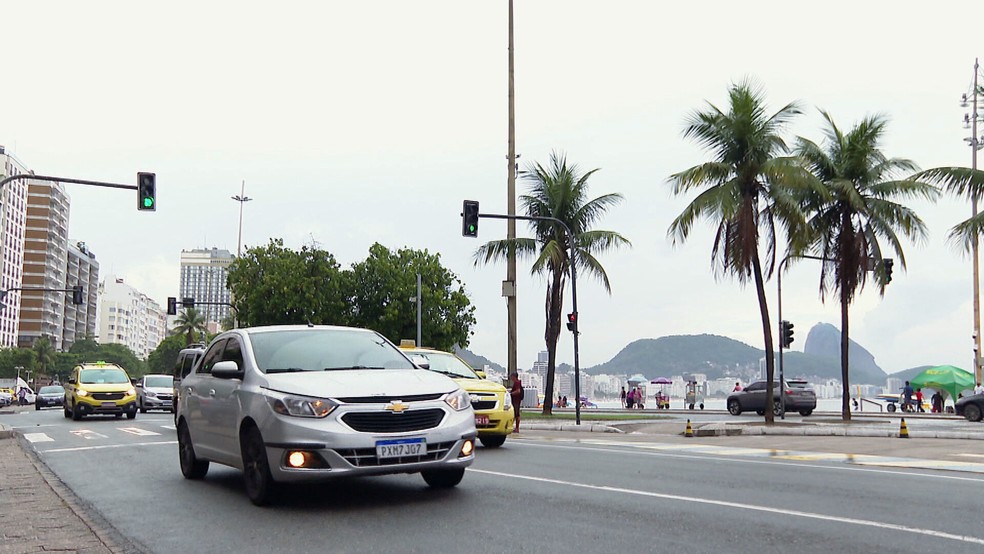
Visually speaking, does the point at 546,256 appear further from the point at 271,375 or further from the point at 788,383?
the point at 271,375

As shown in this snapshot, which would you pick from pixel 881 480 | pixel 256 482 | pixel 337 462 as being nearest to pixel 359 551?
pixel 337 462

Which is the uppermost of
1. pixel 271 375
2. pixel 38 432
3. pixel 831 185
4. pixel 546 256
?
pixel 831 185

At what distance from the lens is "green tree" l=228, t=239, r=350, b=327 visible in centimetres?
5553

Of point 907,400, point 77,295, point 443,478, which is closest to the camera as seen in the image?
point 443,478

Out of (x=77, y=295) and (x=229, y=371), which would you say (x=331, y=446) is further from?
(x=77, y=295)

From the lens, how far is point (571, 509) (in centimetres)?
770

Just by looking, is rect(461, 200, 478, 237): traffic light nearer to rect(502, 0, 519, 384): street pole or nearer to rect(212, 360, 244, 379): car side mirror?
rect(502, 0, 519, 384): street pole

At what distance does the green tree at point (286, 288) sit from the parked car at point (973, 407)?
1355 inches

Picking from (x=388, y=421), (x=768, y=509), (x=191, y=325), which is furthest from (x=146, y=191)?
(x=191, y=325)

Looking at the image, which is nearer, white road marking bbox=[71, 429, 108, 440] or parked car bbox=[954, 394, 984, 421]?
white road marking bbox=[71, 429, 108, 440]

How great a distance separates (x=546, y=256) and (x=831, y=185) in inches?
376

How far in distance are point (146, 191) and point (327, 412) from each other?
785 inches

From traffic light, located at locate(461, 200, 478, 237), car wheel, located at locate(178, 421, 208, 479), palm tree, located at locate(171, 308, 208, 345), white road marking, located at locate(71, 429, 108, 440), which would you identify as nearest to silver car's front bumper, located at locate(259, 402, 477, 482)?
car wheel, located at locate(178, 421, 208, 479)

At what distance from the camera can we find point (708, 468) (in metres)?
11.5
